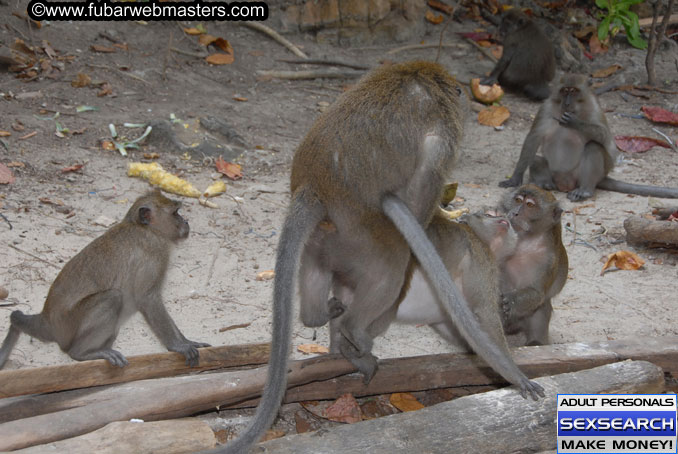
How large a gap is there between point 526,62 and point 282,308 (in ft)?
31.4

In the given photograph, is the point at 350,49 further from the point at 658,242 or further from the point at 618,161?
the point at 658,242

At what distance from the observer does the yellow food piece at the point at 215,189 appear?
7529mm

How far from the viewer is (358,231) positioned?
404cm

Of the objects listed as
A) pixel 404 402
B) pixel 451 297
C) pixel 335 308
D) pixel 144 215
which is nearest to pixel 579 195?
pixel 404 402

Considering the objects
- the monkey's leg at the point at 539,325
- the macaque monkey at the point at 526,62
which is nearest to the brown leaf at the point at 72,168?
the monkey's leg at the point at 539,325

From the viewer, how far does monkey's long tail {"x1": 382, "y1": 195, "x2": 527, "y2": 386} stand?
12.2 feet

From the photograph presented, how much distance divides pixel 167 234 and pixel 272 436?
1483 mm

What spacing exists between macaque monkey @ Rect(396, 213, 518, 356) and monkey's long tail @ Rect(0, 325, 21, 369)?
2.28 m

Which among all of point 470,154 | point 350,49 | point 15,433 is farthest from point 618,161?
point 15,433

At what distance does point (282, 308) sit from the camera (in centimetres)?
364

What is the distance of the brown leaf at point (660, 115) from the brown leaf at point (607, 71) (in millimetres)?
1913

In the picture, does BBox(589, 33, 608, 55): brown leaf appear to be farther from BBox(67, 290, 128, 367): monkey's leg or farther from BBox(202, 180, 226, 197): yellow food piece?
BBox(67, 290, 128, 367): monkey's leg

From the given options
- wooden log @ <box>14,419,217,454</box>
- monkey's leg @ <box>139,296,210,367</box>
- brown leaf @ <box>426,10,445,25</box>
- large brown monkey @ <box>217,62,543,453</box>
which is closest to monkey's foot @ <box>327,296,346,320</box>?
large brown monkey @ <box>217,62,543,453</box>

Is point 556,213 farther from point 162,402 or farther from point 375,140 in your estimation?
point 162,402
